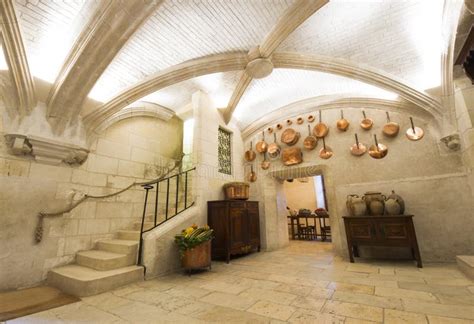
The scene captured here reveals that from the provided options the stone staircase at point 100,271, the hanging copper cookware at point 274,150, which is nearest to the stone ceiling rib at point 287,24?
the hanging copper cookware at point 274,150

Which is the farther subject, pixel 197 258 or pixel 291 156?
pixel 291 156

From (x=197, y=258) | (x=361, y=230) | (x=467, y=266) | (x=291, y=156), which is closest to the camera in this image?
(x=467, y=266)

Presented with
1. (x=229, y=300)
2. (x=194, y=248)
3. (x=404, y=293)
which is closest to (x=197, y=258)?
(x=194, y=248)

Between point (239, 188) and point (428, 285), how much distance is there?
3043 millimetres

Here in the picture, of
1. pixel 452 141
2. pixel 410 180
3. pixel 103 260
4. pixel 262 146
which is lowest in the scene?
pixel 103 260

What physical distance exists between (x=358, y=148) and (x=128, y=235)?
→ 4520mm

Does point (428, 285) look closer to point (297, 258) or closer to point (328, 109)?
point (297, 258)

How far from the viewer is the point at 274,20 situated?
2.97m

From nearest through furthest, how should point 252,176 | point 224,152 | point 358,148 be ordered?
1. point 358,148
2. point 224,152
3. point 252,176

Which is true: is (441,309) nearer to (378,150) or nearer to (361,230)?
(361,230)

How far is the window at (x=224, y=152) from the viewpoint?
195 inches

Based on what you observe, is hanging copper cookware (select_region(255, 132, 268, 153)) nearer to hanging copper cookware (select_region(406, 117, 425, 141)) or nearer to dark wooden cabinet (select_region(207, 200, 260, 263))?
dark wooden cabinet (select_region(207, 200, 260, 263))

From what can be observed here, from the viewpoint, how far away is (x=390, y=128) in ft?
12.8

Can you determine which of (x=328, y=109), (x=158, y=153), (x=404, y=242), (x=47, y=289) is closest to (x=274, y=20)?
(x=328, y=109)
